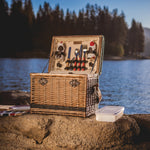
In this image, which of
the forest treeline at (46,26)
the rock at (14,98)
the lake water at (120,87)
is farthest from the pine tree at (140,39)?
the rock at (14,98)

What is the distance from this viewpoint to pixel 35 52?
62.5 meters

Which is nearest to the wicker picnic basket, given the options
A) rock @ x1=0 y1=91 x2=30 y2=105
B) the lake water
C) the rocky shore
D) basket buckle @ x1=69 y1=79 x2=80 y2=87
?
basket buckle @ x1=69 y1=79 x2=80 y2=87

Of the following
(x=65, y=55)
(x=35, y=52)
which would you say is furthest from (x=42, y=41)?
(x=65, y=55)

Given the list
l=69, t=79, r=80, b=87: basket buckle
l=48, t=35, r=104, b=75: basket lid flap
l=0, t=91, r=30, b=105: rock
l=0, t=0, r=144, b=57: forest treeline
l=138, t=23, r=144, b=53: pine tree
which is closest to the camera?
l=69, t=79, r=80, b=87: basket buckle

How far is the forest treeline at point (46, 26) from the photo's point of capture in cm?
6109

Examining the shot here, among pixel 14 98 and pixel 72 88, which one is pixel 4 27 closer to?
pixel 14 98

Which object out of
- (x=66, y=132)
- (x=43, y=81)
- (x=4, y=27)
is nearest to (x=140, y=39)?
(x=4, y=27)

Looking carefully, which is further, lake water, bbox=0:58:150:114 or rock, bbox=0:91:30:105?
lake water, bbox=0:58:150:114

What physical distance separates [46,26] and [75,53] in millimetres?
61056

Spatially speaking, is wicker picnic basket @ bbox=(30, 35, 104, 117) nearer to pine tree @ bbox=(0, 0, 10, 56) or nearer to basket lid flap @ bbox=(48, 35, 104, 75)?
basket lid flap @ bbox=(48, 35, 104, 75)

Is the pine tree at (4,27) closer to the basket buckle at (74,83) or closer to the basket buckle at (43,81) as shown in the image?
the basket buckle at (43,81)

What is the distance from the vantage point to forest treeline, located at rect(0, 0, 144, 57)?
61.1 meters

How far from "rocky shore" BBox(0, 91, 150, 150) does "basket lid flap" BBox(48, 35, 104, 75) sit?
1.18m

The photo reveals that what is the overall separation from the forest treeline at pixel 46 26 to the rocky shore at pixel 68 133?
2280 inches
